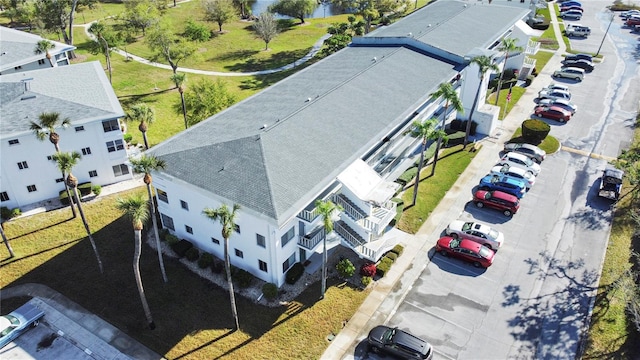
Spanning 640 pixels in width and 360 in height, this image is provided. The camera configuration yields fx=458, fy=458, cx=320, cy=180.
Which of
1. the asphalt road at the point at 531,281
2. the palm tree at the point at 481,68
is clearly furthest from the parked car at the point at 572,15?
the palm tree at the point at 481,68

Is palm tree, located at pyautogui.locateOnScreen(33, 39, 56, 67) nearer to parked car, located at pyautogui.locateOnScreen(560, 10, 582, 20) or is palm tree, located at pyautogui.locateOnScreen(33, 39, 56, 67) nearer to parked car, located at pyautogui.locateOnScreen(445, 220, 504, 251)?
parked car, located at pyautogui.locateOnScreen(445, 220, 504, 251)

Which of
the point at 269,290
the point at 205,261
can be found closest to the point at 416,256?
the point at 269,290

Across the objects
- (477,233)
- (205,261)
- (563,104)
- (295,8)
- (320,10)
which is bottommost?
(205,261)

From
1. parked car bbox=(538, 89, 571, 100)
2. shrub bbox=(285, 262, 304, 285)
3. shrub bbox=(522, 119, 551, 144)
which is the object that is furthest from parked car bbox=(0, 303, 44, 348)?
parked car bbox=(538, 89, 571, 100)

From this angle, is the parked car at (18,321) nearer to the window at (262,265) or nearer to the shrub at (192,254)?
the shrub at (192,254)

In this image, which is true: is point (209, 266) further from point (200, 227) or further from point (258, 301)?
point (258, 301)

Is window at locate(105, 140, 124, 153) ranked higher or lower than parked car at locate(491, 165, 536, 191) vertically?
higher

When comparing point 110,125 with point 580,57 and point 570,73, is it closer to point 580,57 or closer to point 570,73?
point 570,73
